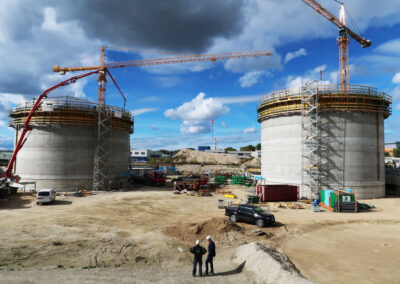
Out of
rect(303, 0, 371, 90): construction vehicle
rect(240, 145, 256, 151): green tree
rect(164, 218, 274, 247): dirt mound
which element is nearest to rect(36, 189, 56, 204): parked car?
rect(164, 218, 274, 247): dirt mound

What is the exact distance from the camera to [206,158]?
366 ft

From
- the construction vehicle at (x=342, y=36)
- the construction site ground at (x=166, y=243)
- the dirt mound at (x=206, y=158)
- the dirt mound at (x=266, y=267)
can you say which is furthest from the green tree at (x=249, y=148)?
the dirt mound at (x=266, y=267)

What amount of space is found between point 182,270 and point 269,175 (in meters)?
27.3

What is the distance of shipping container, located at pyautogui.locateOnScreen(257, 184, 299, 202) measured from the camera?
2883 centimetres

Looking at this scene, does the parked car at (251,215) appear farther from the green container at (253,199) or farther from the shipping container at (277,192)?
the shipping container at (277,192)

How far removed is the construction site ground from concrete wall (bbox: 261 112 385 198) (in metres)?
7.00

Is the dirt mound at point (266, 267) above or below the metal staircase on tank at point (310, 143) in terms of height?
below

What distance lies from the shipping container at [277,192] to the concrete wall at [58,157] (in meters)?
25.2

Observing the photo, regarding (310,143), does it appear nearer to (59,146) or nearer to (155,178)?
(155,178)

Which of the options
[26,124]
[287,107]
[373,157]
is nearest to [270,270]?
[287,107]

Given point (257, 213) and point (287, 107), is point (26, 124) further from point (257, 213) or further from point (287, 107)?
point (287, 107)

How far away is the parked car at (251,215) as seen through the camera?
18.3 m

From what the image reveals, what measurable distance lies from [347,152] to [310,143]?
500cm

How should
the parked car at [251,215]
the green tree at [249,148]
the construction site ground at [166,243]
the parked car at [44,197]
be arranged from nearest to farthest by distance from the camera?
the construction site ground at [166,243] → the parked car at [251,215] → the parked car at [44,197] → the green tree at [249,148]
